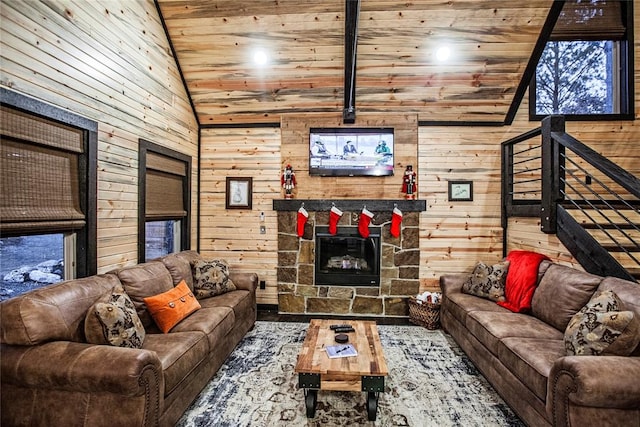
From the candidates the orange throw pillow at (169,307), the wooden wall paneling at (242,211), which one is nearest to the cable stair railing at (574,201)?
the wooden wall paneling at (242,211)

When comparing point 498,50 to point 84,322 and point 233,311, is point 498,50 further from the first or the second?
point 84,322

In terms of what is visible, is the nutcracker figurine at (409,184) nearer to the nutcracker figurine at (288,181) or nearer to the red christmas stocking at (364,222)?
the red christmas stocking at (364,222)

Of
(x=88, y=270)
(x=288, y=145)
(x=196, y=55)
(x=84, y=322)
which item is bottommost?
(x=84, y=322)

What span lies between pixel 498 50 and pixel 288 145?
2.76 m

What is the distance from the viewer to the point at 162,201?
369cm

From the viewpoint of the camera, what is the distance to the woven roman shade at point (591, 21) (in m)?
4.09

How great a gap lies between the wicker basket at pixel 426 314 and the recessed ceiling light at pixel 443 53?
2.90 meters

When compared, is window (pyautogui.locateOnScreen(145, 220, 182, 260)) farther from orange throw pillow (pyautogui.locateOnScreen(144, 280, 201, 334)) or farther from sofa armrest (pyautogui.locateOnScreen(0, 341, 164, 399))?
sofa armrest (pyautogui.locateOnScreen(0, 341, 164, 399))

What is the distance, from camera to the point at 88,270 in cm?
250

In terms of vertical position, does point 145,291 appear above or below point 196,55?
below

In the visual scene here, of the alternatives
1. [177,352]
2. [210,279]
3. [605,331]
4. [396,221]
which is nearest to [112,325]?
[177,352]

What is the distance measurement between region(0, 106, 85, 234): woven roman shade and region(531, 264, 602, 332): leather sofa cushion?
3811 millimetres

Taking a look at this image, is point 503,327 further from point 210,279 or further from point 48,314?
point 48,314

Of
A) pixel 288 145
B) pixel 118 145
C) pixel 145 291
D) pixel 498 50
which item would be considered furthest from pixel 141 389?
pixel 498 50
